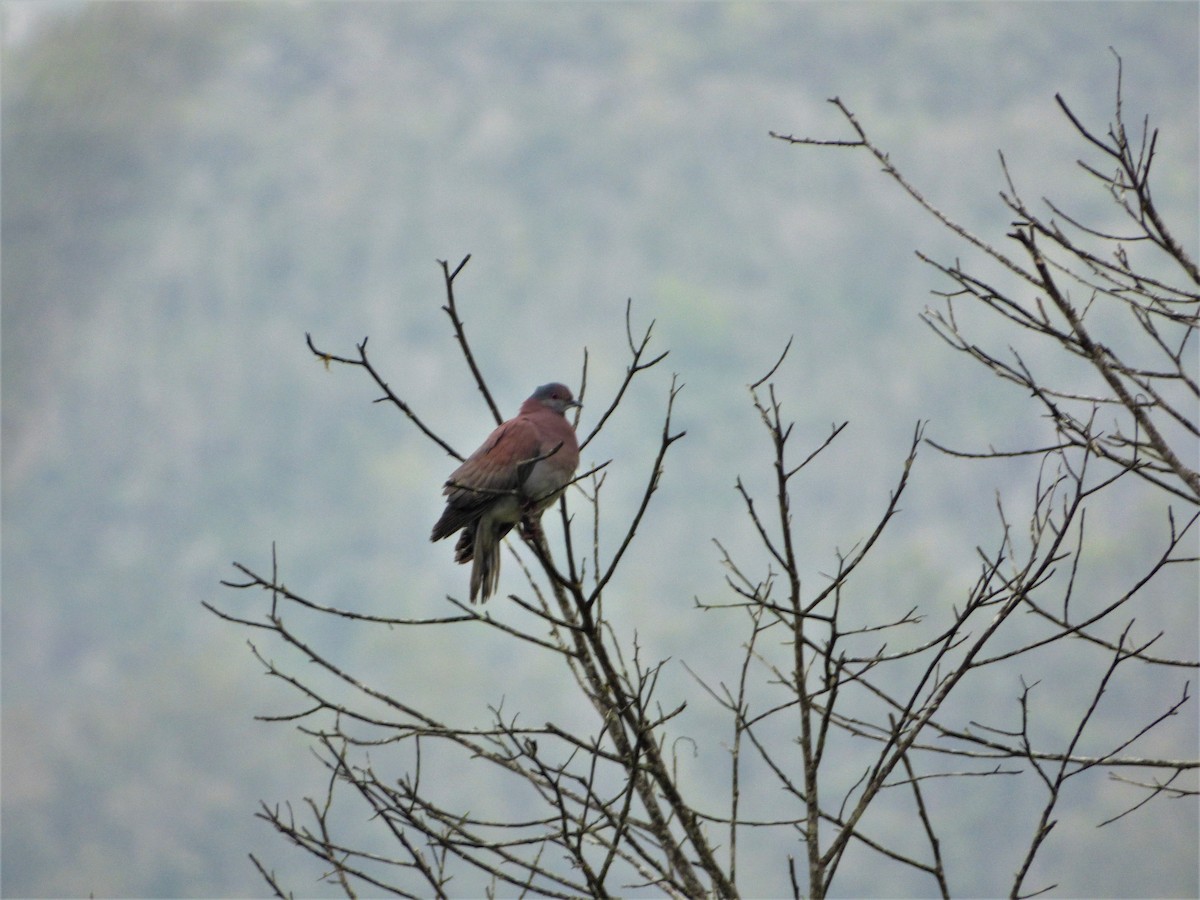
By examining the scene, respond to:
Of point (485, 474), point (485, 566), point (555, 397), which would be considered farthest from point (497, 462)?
point (555, 397)

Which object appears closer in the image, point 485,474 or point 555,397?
point 485,474

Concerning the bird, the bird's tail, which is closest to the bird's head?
the bird

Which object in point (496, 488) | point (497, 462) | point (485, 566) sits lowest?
point (485, 566)

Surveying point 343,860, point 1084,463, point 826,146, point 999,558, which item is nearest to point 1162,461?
point 1084,463

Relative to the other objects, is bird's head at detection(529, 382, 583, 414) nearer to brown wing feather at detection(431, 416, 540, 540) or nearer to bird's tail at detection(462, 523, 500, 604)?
→ brown wing feather at detection(431, 416, 540, 540)

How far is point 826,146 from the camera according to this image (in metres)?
4.10

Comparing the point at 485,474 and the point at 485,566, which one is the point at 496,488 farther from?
the point at 485,566

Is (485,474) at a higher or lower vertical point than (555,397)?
lower

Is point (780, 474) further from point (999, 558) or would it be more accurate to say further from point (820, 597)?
point (999, 558)

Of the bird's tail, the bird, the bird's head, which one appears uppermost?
the bird's head

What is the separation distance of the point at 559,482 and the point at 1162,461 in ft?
8.20

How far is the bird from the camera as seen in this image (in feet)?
16.0

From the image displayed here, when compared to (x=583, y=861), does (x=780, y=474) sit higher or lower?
higher

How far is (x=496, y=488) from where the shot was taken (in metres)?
4.90
